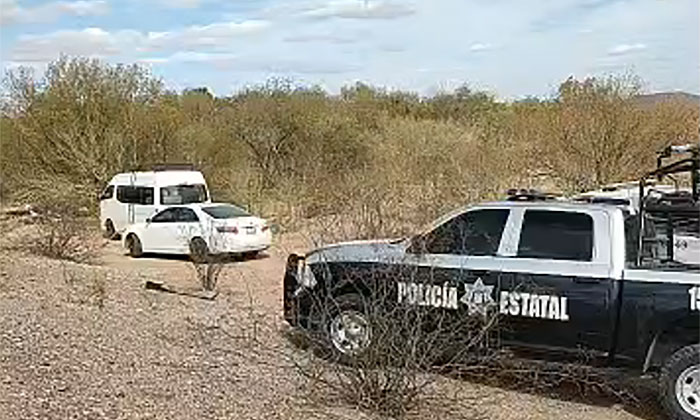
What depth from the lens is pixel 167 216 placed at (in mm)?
23719

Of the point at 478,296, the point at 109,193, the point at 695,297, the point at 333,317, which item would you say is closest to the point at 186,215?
the point at 109,193

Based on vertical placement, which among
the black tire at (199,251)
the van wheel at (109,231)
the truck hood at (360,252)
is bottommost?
the van wheel at (109,231)

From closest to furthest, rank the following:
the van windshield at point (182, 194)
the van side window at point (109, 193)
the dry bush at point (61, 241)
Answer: the dry bush at point (61, 241), the van windshield at point (182, 194), the van side window at point (109, 193)

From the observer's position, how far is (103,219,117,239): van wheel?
28919 millimetres

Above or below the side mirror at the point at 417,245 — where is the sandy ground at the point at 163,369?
below

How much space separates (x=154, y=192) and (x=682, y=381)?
20817 mm

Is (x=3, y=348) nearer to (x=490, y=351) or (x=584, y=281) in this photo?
(x=490, y=351)

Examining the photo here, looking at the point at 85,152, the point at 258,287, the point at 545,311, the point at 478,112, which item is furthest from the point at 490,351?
the point at 478,112

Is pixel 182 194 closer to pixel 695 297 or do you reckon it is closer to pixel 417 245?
pixel 417 245

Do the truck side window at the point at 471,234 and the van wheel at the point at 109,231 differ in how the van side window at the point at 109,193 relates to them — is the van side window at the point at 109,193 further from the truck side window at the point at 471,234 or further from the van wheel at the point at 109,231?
the truck side window at the point at 471,234

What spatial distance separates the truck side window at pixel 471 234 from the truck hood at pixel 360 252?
351 millimetres

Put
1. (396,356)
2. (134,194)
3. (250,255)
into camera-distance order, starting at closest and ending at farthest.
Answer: (396,356) < (250,255) < (134,194)

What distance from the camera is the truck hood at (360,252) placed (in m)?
9.29

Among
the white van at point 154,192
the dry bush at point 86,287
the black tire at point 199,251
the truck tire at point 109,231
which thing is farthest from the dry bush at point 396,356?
the truck tire at point 109,231
